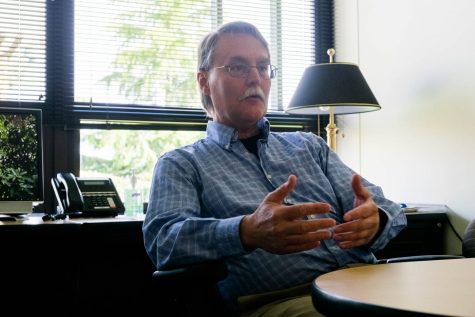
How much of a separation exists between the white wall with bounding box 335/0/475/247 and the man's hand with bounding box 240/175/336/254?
5.21 ft

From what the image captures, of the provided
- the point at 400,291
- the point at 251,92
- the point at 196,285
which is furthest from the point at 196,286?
the point at 251,92

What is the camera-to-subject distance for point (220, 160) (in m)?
1.75

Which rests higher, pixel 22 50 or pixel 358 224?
pixel 22 50

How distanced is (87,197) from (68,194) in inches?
3.0

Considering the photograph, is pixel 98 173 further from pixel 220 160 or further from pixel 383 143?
pixel 383 143

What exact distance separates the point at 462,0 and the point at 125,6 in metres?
1.68

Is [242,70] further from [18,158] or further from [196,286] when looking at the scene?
[18,158]

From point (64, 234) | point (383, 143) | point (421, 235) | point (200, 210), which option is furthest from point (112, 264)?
point (383, 143)

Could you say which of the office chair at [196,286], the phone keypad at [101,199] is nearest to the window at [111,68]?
the phone keypad at [101,199]

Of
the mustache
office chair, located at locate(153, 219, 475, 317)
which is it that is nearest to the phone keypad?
the mustache

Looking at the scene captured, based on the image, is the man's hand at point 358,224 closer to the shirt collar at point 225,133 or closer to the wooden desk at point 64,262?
the shirt collar at point 225,133

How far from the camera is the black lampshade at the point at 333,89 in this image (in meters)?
2.62

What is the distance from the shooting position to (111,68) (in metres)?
2.89

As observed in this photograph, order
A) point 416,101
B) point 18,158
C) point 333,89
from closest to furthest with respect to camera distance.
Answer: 1. point 18,158
2. point 333,89
3. point 416,101
